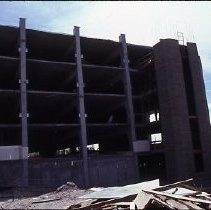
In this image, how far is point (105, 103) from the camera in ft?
105

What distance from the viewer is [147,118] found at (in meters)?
35.8

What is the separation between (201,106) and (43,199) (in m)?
16.5

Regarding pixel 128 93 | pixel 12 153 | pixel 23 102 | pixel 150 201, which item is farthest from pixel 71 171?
pixel 150 201

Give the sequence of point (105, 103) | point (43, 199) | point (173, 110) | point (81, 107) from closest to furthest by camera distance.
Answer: point (43, 199) < point (173, 110) < point (81, 107) < point (105, 103)

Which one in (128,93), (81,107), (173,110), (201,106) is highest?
(128,93)

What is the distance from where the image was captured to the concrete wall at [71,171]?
23.8 meters

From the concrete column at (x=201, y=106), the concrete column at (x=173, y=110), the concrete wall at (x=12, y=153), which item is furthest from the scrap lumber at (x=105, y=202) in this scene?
the concrete column at (x=201, y=106)

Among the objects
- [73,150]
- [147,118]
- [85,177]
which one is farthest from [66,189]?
[73,150]

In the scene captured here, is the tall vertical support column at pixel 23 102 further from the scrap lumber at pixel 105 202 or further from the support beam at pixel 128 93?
the scrap lumber at pixel 105 202

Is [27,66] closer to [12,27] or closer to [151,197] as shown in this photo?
[12,27]

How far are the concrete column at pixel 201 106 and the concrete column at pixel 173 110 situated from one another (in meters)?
1.39

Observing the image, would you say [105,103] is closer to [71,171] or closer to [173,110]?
[173,110]

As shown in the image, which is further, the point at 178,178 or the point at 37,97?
the point at 37,97

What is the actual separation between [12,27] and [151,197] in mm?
19794
